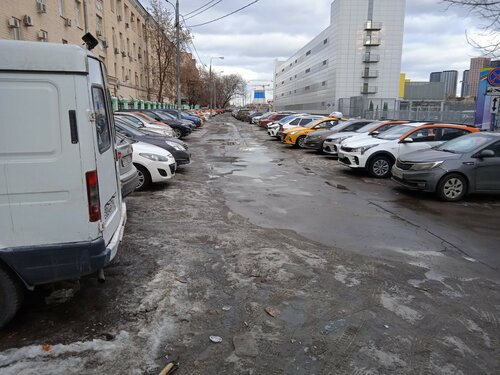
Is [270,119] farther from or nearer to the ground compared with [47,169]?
nearer to the ground

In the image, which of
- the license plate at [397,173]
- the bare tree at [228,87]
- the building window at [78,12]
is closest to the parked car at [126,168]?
the license plate at [397,173]

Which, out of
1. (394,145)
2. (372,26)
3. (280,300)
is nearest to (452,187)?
(394,145)

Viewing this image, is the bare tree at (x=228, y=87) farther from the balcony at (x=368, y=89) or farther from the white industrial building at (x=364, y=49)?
the balcony at (x=368, y=89)

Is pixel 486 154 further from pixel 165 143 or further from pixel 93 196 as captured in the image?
pixel 93 196

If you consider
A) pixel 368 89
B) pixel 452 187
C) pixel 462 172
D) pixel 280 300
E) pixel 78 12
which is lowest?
pixel 280 300

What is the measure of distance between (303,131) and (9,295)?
708 inches

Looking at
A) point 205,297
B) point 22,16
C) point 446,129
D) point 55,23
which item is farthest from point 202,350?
point 55,23

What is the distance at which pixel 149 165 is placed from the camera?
31.0ft

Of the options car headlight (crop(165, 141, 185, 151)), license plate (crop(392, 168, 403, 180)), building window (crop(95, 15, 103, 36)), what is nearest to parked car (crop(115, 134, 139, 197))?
car headlight (crop(165, 141, 185, 151))

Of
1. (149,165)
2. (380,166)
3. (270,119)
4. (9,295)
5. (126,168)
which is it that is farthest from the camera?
(270,119)

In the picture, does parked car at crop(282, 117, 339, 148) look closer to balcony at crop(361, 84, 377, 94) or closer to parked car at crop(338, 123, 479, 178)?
parked car at crop(338, 123, 479, 178)

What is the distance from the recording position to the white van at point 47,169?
3.12 m

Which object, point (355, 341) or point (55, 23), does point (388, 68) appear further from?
point (355, 341)

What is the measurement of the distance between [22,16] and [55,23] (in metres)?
4.27
